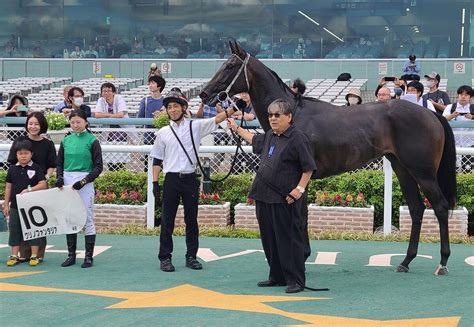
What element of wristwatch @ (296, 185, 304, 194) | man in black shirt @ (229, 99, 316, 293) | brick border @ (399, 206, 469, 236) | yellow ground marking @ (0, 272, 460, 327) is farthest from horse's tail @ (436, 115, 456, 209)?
yellow ground marking @ (0, 272, 460, 327)

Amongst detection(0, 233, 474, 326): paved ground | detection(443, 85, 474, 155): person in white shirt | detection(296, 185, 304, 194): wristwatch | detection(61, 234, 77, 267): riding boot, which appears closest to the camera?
detection(0, 233, 474, 326): paved ground

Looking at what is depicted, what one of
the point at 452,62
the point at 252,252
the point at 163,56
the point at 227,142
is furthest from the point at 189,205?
the point at 163,56

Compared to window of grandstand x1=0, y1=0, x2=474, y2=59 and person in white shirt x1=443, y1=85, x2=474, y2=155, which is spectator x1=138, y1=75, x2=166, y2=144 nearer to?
person in white shirt x1=443, y1=85, x2=474, y2=155

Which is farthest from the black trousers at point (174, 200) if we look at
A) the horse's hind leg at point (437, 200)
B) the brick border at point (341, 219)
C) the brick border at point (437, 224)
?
the brick border at point (437, 224)

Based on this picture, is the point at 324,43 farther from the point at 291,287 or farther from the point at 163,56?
the point at 291,287

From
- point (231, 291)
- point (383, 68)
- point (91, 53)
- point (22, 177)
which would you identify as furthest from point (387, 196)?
point (91, 53)

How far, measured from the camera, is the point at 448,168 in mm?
7469

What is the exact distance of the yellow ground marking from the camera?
539 cm

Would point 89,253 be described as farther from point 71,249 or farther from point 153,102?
point 153,102

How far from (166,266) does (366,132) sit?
2023 mm

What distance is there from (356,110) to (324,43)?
566 inches

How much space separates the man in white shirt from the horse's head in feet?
0.74

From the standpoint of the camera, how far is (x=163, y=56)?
2258 centimetres

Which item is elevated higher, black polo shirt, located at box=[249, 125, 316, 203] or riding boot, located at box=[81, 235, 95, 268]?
black polo shirt, located at box=[249, 125, 316, 203]
